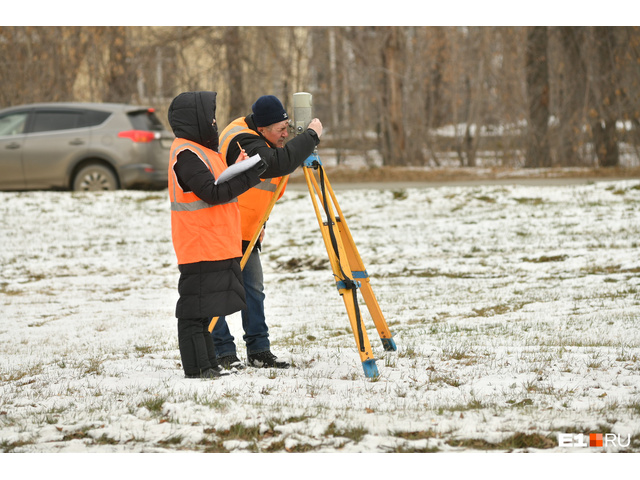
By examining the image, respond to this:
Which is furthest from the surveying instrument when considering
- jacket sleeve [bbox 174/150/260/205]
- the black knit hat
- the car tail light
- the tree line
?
the tree line

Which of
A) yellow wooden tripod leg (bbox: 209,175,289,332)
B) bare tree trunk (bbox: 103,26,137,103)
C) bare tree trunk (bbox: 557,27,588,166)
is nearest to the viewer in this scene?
yellow wooden tripod leg (bbox: 209,175,289,332)

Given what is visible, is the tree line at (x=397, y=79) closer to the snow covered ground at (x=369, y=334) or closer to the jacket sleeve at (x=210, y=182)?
the snow covered ground at (x=369, y=334)

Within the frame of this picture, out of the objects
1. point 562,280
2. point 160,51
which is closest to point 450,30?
point 160,51

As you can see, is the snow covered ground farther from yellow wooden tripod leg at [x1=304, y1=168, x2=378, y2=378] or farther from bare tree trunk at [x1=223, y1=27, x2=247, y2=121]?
bare tree trunk at [x1=223, y1=27, x2=247, y2=121]

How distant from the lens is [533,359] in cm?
546

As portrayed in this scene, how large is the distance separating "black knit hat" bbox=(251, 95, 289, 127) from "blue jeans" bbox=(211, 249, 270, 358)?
926 millimetres

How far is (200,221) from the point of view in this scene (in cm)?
491

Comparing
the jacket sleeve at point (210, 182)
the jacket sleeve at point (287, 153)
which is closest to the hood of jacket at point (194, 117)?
the jacket sleeve at point (210, 182)

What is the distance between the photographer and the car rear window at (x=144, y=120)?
15.5m

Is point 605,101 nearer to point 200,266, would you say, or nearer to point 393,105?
point 393,105

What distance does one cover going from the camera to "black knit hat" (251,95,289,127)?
523 cm

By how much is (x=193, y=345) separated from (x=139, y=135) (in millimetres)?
10788

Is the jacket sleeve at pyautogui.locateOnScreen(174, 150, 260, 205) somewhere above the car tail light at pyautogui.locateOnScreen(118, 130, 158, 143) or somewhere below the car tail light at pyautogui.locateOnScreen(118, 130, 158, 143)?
below

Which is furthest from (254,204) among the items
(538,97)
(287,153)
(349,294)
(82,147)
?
(538,97)
